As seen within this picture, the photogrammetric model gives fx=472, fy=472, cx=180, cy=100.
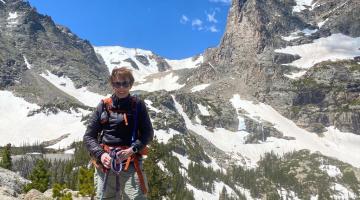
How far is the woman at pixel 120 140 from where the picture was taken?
10477 mm

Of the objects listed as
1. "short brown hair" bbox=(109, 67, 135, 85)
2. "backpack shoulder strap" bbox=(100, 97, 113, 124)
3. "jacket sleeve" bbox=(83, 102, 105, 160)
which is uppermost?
"short brown hair" bbox=(109, 67, 135, 85)

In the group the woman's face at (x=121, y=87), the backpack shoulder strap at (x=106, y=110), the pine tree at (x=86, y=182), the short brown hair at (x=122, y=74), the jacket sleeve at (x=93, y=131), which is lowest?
the pine tree at (x=86, y=182)

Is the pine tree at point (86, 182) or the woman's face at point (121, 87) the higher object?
the woman's face at point (121, 87)

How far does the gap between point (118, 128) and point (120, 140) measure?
0.28 metres

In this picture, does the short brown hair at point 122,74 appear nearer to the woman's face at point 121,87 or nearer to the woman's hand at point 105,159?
the woman's face at point 121,87

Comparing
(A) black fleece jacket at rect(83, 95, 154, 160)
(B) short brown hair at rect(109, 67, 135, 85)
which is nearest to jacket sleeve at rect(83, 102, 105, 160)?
(A) black fleece jacket at rect(83, 95, 154, 160)

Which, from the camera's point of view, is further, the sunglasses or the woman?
the sunglasses

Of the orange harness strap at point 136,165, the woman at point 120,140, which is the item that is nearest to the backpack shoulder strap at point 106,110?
the woman at point 120,140

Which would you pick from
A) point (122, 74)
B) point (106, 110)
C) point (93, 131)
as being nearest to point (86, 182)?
point (93, 131)

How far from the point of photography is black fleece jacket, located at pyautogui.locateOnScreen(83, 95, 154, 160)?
10750 millimetres

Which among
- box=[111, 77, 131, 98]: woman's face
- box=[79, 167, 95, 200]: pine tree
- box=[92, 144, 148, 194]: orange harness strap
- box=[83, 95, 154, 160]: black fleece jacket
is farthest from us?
box=[79, 167, 95, 200]: pine tree

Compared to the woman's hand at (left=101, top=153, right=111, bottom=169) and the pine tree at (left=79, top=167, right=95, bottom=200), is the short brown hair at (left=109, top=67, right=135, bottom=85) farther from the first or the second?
the pine tree at (left=79, top=167, right=95, bottom=200)

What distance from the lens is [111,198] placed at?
35.3ft

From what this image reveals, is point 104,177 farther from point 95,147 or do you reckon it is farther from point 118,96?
point 118,96
